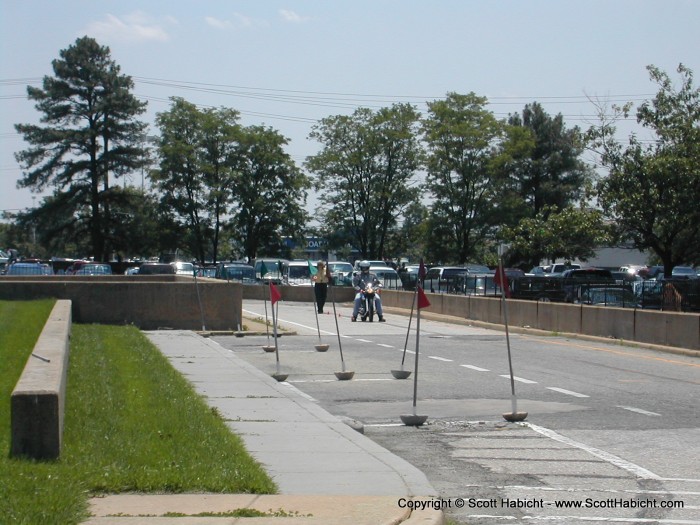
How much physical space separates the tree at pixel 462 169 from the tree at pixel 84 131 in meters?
21.6

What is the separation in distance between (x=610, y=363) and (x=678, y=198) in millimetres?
16335

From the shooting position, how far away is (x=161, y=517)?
6.31m

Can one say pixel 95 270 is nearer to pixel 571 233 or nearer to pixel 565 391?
pixel 571 233

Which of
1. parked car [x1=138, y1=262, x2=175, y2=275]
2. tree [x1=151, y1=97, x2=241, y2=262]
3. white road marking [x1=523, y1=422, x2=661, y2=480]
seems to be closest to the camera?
white road marking [x1=523, y1=422, x2=661, y2=480]

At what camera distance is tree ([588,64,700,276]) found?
3288 centimetres

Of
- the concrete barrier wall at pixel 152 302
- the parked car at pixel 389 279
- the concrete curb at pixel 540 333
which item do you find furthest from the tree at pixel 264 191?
the concrete barrier wall at pixel 152 302

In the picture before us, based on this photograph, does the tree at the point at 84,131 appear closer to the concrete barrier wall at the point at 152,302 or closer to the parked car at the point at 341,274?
the parked car at the point at 341,274

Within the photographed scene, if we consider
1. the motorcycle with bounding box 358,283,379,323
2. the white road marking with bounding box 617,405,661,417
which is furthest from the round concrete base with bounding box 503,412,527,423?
the motorcycle with bounding box 358,283,379,323

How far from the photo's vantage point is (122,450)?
802 cm

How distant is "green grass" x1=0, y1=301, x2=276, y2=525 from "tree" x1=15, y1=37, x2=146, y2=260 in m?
56.9

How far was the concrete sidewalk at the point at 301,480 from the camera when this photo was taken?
20.9 feet

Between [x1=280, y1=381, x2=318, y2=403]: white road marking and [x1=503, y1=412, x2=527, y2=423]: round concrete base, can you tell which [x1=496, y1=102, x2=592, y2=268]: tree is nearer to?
[x1=280, y1=381, x2=318, y2=403]: white road marking

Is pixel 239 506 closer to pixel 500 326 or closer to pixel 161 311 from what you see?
pixel 161 311

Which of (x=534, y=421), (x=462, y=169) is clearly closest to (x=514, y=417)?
(x=534, y=421)
